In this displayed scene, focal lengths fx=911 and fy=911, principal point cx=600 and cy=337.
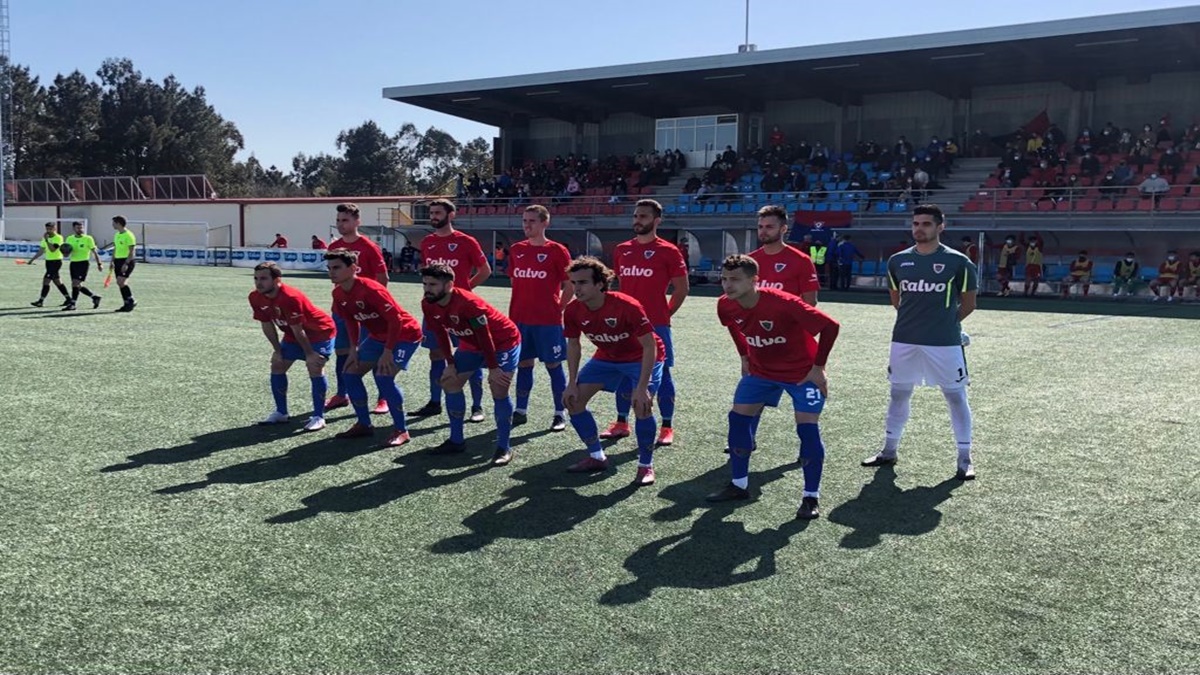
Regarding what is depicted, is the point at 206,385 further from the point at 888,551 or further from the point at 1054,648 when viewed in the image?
the point at 1054,648

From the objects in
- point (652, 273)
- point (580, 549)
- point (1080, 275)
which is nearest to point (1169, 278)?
point (1080, 275)

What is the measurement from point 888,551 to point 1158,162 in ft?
90.6

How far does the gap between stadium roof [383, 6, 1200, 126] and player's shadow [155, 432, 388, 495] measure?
2765 cm

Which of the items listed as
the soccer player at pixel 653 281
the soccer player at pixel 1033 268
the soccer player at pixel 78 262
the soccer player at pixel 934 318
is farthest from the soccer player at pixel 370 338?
the soccer player at pixel 1033 268

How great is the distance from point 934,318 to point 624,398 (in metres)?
2.32

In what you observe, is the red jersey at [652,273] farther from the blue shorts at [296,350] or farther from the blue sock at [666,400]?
the blue shorts at [296,350]

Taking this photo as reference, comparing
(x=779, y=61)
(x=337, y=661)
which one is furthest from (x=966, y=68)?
(x=337, y=661)

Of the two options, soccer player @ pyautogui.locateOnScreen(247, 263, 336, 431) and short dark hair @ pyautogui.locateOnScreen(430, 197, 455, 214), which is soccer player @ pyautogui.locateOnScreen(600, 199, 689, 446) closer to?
short dark hair @ pyautogui.locateOnScreen(430, 197, 455, 214)

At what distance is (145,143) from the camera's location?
257 ft

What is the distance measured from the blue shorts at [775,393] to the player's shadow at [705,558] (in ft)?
2.17

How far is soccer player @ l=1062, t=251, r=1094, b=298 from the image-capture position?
2505cm

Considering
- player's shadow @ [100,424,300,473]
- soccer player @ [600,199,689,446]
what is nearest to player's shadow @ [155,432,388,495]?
player's shadow @ [100,424,300,473]

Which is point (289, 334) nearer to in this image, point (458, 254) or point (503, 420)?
point (458, 254)

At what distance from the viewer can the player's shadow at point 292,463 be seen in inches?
227
